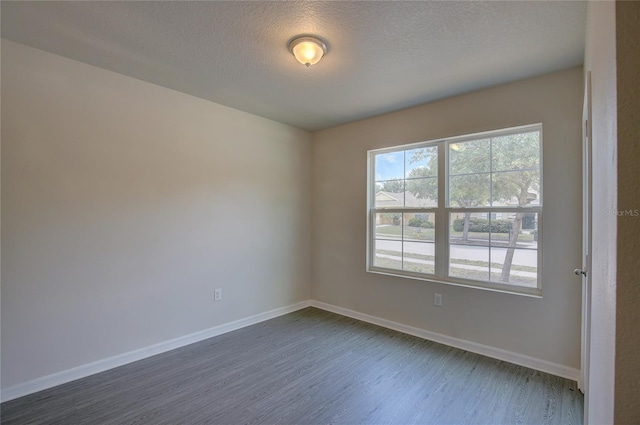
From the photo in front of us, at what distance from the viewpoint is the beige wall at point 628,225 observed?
0.58 meters

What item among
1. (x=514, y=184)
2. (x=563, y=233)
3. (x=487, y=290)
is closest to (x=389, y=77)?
(x=514, y=184)

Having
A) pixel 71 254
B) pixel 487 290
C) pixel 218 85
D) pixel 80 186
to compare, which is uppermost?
pixel 218 85

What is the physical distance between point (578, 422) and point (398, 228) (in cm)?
218

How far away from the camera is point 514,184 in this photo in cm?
275

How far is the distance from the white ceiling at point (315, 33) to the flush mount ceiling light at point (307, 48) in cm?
6

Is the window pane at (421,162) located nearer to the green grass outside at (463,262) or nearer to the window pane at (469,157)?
the window pane at (469,157)

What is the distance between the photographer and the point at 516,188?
2734 millimetres

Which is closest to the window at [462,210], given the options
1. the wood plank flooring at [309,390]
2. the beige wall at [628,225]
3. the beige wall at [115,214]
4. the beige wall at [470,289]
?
the beige wall at [470,289]

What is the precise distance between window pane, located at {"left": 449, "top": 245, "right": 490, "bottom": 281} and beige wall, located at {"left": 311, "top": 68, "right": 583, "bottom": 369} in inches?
6.5

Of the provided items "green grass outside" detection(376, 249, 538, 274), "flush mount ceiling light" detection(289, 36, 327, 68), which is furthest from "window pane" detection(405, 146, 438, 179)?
"flush mount ceiling light" detection(289, 36, 327, 68)

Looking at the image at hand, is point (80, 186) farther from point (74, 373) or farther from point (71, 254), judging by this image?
point (74, 373)

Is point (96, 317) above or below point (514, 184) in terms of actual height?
below

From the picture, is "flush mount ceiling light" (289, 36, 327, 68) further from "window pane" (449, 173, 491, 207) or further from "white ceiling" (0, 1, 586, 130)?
"window pane" (449, 173, 491, 207)

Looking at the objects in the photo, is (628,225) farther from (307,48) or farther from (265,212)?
(265,212)
